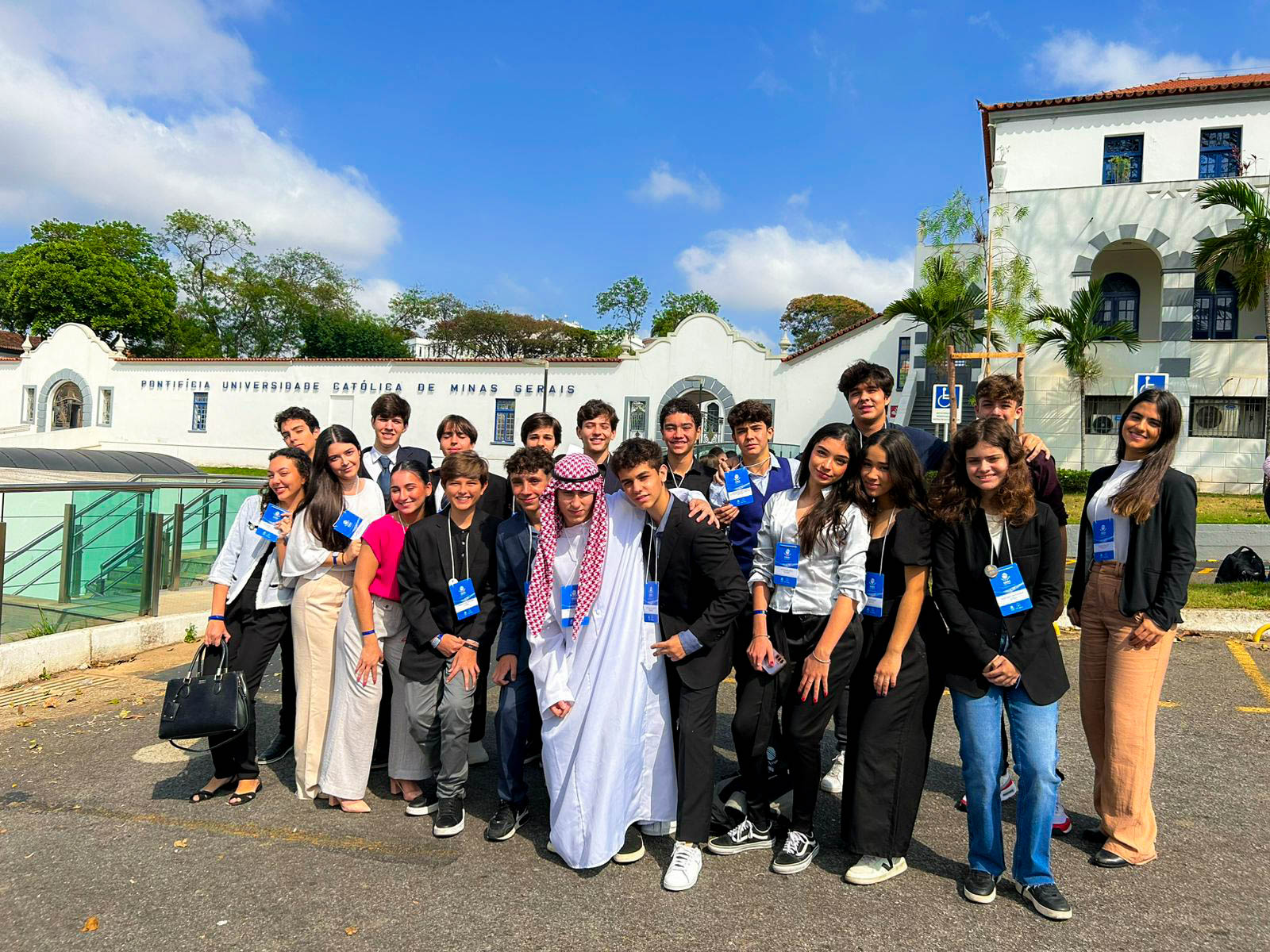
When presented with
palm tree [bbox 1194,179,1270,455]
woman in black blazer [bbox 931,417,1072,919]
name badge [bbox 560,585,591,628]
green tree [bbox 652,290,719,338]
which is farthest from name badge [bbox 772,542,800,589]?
green tree [bbox 652,290,719,338]

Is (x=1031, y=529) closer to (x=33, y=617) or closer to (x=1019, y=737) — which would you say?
(x=1019, y=737)

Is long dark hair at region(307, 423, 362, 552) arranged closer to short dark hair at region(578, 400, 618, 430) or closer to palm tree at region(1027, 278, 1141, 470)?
short dark hair at region(578, 400, 618, 430)

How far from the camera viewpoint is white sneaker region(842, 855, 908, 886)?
337cm

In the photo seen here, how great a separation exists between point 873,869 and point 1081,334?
21.6m

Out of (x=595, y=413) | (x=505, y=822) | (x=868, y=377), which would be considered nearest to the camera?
(x=505, y=822)

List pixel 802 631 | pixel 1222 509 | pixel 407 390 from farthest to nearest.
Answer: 1. pixel 407 390
2. pixel 1222 509
3. pixel 802 631

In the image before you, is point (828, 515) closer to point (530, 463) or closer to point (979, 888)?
point (530, 463)

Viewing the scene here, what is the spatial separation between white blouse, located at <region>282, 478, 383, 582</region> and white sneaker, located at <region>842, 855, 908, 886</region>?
2729mm

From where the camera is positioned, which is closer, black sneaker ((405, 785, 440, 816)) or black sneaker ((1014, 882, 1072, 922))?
black sneaker ((1014, 882, 1072, 922))

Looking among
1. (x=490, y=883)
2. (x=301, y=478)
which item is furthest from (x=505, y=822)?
(x=301, y=478)

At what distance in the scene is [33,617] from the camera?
22.0 ft

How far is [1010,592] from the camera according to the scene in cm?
324

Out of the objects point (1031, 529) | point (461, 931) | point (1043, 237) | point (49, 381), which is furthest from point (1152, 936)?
point (49, 381)

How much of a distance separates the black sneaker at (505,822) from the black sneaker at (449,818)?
13 cm
